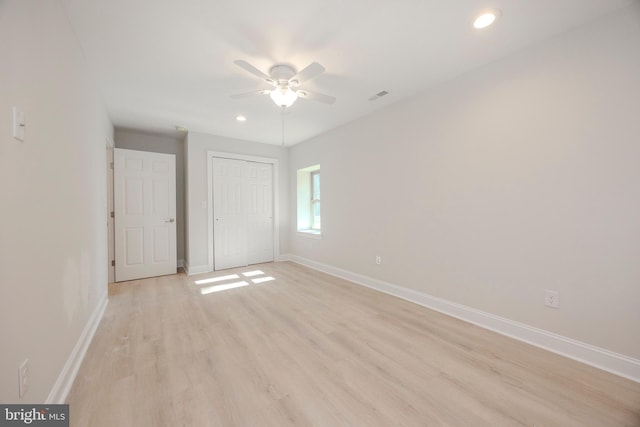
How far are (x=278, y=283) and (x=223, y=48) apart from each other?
2.94m

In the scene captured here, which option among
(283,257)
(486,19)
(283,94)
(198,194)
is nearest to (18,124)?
(283,94)

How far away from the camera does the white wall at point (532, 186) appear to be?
164cm

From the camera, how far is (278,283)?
362 cm

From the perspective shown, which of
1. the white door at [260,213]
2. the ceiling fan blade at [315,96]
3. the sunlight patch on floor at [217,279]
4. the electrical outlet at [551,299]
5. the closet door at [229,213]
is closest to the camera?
the electrical outlet at [551,299]

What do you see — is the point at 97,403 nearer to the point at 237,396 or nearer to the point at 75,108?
the point at 237,396

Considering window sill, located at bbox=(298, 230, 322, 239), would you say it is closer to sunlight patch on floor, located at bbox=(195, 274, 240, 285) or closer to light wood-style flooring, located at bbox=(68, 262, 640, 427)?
sunlight patch on floor, located at bbox=(195, 274, 240, 285)

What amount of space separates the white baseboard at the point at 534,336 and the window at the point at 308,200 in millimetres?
2417

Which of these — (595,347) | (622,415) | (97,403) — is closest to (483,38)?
(595,347)

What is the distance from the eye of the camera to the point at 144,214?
393 cm

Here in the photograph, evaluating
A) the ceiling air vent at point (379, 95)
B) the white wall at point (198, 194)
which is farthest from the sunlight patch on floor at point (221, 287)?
the ceiling air vent at point (379, 95)

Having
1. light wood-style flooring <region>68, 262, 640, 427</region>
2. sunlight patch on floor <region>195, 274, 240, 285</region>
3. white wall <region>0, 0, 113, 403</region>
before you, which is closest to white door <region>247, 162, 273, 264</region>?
sunlight patch on floor <region>195, 274, 240, 285</region>

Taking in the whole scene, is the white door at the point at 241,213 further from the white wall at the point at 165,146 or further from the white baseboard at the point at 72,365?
the white baseboard at the point at 72,365

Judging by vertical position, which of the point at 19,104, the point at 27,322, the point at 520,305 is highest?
the point at 19,104

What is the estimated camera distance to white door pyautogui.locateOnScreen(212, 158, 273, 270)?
4.44 metres
